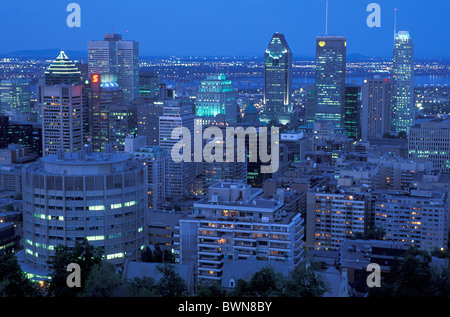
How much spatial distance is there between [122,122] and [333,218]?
25630 mm

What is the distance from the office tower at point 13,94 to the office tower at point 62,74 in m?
15.0

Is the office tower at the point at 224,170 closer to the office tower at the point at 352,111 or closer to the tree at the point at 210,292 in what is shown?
the tree at the point at 210,292

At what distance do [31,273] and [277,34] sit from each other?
58.5 m

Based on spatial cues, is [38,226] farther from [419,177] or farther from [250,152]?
[250,152]

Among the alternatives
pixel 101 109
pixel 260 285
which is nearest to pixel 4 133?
pixel 101 109

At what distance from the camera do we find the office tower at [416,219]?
2462 cm

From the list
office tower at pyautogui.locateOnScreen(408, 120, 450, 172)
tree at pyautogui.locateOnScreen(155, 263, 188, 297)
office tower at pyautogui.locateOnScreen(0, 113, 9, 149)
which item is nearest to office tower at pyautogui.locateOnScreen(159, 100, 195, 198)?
office tower at pyautogui.locateOnScreen(408, 120, 450, 172)

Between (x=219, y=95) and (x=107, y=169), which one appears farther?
(x=219, y=95)

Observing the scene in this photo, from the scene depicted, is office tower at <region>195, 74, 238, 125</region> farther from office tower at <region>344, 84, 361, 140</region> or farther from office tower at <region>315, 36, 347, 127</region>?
office tower at <region>344, 84, 361, 140</region>

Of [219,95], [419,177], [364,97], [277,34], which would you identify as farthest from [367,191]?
[277,34]

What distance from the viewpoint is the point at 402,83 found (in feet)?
215

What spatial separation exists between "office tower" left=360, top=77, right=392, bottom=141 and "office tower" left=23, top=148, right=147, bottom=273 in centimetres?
4488
